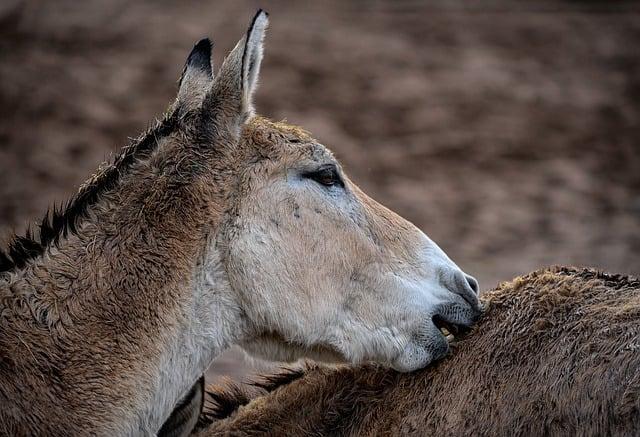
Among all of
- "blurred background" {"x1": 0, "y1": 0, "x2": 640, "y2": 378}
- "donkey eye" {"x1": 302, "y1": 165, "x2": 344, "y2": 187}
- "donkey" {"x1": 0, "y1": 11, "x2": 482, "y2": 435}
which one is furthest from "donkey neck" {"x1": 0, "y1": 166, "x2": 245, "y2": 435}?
"blurred background" {"x1": 0, "y1": 0, "x2": 640, "y2": 378}

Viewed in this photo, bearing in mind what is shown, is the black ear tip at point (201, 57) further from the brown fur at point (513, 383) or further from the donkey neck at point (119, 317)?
the brown fur at point (513, 383)

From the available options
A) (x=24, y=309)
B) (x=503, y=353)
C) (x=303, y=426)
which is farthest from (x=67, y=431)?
(x=503, y=353)

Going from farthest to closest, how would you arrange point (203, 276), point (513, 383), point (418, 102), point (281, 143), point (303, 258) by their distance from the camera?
1. point (418, 102)
2. point (281, 143)
3. point (303, 258)
4. point (203, 276)
5. point (513, 383)

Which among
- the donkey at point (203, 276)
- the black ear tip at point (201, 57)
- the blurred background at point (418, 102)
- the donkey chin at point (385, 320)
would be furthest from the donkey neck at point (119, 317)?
the blurred background at point (418, 102)

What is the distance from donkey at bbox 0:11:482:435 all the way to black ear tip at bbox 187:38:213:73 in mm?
159

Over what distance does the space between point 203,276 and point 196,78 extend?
930 millimetres

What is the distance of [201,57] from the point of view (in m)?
4.28

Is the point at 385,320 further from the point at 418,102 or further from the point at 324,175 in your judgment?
the point at 418,102

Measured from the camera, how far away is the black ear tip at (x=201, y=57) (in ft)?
13.8

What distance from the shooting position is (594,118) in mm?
14391

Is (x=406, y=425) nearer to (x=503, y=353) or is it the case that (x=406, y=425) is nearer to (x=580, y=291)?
(x=503, y=353)

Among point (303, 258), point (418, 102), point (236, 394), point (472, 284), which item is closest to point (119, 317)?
point (303, 258)

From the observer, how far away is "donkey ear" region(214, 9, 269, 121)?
3.71 meters

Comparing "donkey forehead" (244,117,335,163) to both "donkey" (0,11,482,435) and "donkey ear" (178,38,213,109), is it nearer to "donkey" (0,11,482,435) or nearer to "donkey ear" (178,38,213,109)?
"donkey" (0,11,482,435)
